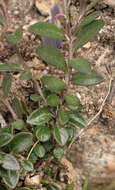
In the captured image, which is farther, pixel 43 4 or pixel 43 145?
Answer: pixel 43 4

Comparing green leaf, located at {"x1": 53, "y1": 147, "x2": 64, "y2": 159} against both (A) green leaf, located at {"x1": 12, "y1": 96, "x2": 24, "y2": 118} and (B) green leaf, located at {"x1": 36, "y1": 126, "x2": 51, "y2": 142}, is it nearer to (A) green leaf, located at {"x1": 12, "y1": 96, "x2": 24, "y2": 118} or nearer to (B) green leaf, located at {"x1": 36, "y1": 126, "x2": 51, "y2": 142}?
(B) green leaf, located at {"x1": 36, "y1": 126, "x2": 51, "y2": 142}

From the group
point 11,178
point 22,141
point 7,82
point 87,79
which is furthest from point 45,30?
point 11,178

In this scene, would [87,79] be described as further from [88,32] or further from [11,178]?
[11,178]

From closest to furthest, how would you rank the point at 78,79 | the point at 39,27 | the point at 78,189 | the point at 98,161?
1. the point at 39,27
2. the point at 78,79
3. the point at 78,189
4. the point at 98,161

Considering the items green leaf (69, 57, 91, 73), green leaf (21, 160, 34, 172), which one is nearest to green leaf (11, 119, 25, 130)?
green leaf (21, 160, 34, 172)

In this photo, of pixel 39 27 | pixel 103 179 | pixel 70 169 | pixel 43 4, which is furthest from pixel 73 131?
pixel 43 4

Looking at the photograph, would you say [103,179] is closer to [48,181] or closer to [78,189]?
[78,189]

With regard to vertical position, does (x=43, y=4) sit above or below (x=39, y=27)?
above
